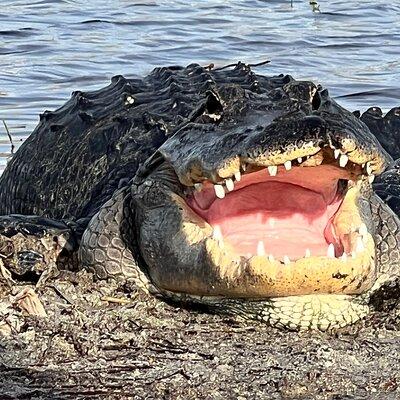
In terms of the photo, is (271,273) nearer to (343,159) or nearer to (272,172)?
(272,172)

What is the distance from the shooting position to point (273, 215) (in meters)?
5.41

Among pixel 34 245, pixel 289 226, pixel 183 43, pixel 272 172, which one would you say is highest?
pixel 272 172

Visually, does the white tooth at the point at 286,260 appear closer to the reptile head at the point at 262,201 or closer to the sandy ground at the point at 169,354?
the reptile head at the point at 262,201

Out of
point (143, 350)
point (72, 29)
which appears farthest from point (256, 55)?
point (143, 350)

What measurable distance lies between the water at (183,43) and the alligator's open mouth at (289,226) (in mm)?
3852

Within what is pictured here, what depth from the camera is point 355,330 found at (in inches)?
212

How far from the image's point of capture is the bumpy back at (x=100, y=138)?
6.94 m

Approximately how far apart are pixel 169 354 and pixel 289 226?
84 centimetres

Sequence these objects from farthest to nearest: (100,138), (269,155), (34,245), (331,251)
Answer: (100,138) < (34,245) < (331,251) < (269,155)

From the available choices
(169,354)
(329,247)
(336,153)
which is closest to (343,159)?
(336,153)

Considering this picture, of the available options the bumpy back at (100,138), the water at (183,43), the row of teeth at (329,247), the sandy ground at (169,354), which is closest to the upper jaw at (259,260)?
the row of teeth at (329,247)

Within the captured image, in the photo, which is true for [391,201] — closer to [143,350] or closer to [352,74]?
[143,350]

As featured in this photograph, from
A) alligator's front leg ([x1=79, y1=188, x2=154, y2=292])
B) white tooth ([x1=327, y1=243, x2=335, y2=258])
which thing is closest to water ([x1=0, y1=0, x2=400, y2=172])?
alligator's front leg ([x1=79, y1=188, x2=154, y2=292])

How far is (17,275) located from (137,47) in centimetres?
798
